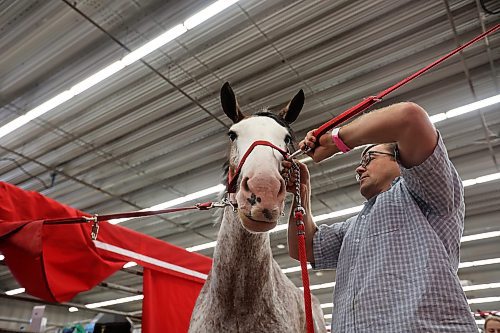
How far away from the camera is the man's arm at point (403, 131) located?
123 centimetres

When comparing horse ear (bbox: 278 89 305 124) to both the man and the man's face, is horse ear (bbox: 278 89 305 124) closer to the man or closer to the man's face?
the man's face

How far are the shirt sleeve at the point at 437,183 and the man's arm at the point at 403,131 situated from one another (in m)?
0.03

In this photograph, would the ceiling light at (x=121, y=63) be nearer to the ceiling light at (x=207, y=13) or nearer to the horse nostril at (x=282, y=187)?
the ceiling light at (x=207, y=13)

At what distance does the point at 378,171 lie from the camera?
175 centimetres

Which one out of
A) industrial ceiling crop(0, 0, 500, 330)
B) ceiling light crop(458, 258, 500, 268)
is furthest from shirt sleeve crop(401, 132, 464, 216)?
ceiling light crop(458, 258, 500, 268)

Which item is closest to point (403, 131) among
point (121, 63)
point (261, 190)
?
point (261, 190)

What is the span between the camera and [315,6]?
211 inches

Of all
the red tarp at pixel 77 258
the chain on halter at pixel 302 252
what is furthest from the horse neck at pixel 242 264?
the red tarp at pixel 77 258

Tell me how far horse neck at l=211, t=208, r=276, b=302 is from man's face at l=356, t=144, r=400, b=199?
0.74 metres

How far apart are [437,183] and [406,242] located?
0.77ft

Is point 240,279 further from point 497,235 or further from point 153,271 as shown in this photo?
point 497,235

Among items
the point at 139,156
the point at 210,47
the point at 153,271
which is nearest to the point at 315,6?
the point at 210,47

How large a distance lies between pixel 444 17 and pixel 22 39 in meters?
6.52

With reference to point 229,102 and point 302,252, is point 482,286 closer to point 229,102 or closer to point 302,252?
point 229,102
